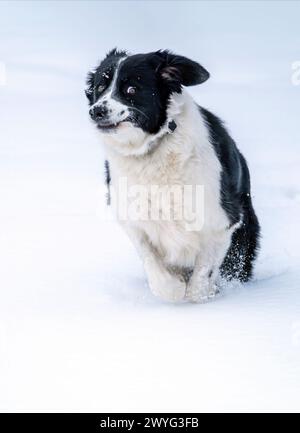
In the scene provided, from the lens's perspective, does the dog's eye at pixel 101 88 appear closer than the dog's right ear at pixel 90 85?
Result: Yes

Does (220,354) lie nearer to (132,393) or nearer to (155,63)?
(132,393)

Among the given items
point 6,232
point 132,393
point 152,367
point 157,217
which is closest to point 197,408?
point 132,393

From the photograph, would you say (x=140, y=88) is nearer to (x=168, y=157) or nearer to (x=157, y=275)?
(x=168, y=157)

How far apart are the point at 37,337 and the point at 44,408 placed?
95 cm

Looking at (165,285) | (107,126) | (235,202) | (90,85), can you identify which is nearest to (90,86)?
(90,85)

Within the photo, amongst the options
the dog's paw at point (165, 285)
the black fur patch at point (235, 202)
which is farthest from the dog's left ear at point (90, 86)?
the dog's paw at point (165, 285)

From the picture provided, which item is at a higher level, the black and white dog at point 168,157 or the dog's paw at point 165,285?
the black and white dog at point 168,157

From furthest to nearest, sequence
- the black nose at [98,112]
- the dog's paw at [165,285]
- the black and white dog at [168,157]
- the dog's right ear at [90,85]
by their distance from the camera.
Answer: the dog's right ear at [90,85]
the dog's paw at [165,285]
the black and white dog at [168,157]
the black nose at [98,112]

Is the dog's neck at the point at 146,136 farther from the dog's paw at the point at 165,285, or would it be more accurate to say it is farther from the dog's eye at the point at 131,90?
the dog's paw at the point at 165,285

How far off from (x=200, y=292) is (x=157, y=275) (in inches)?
11.8

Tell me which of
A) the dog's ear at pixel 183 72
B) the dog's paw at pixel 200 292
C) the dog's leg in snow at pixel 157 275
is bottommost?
the dog's paw at pixel 200 292

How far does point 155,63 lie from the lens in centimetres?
439

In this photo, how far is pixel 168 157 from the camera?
431cm

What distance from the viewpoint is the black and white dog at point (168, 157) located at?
426 cm
